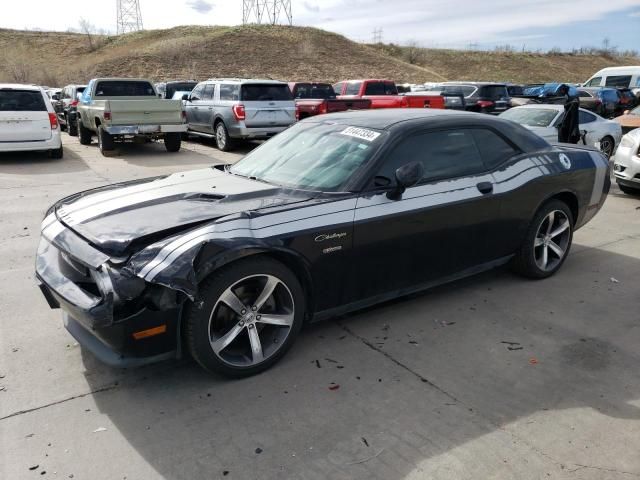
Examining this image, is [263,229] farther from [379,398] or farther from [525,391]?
[525,391]

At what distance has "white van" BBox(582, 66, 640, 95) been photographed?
2370 centimetres

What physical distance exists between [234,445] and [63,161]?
11.2 meters

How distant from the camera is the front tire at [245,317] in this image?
10.1 ft

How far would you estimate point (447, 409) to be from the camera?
3.08 metres

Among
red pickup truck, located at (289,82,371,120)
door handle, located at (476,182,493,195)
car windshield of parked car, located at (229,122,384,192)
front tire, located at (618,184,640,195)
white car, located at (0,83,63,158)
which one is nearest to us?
car windshield of parked car, located at (229,122,384,192)

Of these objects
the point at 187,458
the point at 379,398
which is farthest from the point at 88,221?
the point at 379,398

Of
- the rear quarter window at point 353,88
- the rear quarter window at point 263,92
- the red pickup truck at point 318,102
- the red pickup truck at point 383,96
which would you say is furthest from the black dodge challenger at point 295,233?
the rear quarter window at point 353,88

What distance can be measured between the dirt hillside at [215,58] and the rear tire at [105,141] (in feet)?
104

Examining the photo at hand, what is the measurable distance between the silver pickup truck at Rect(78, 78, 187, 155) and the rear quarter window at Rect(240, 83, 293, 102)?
1669mm

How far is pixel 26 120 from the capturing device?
11.6 m

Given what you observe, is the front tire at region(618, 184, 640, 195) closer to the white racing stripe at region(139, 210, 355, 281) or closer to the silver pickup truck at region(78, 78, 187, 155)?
the white racing stripe at region(139, 210, 355, 281)

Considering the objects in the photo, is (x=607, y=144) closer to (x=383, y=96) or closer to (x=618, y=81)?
(x=383, y=96)

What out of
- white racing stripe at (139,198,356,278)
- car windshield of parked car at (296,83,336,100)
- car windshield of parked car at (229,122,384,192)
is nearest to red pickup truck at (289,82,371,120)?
car windshield of parked car at (296,83,336,100)

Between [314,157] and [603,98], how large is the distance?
21.0 metres
